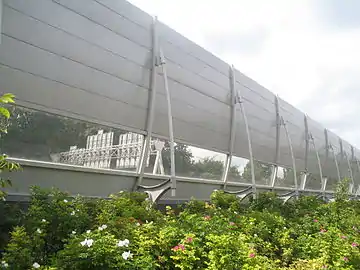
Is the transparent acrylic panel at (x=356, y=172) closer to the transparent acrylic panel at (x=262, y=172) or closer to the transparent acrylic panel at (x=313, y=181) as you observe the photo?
the transparent acrylic panel at (x=313, y=181)

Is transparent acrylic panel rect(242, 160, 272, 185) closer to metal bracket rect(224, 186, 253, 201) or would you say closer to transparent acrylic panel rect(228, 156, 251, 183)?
transparent acrylic panel rect(228, 156, 251, 183)

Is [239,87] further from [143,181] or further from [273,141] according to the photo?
[143,181]

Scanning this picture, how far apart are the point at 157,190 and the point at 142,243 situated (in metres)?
5.38

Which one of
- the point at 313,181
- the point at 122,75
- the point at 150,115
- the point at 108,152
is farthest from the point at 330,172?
the point at 108,152

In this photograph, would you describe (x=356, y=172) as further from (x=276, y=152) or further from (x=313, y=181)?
(x=276, y=152)

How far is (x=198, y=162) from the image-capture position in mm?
12344

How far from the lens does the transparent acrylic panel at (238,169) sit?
1432cm

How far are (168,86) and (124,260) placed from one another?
26.7 feet

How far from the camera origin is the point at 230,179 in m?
14.2

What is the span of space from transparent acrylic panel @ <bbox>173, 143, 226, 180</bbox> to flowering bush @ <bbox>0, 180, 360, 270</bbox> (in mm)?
4420

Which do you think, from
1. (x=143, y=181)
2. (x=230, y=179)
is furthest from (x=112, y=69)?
(x=230, y=179)

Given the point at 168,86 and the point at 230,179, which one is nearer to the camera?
the point at 168,86

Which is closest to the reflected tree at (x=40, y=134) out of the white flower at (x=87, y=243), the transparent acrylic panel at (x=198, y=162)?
the transparent acrylic panel at (x=198, y=162)

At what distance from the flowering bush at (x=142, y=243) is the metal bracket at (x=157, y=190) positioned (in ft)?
6.41
